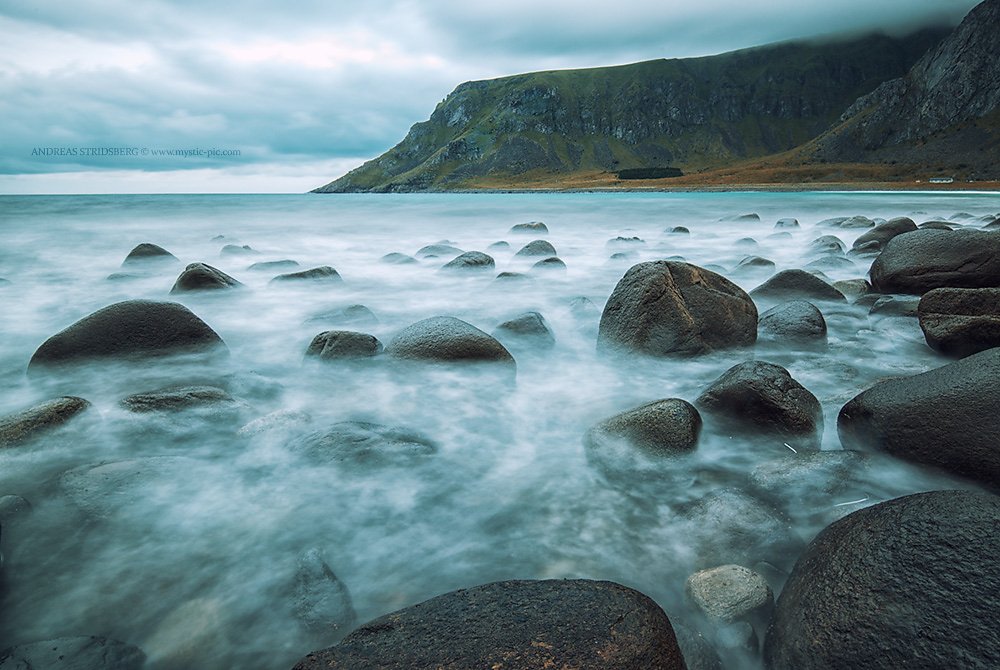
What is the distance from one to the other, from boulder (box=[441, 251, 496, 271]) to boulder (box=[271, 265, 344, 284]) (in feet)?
7.30

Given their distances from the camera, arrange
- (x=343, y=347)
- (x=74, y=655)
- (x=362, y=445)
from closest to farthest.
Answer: (x=74, y=655)
(x=362, y=445)
(x=343, y=347)

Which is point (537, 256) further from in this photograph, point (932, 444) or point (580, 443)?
point (932, 444)

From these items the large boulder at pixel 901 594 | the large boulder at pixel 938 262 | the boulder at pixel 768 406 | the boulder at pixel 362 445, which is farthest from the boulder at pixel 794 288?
the large boulder at pixel 901 594

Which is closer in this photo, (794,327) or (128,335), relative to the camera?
(128,335)

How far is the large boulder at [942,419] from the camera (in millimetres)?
3170

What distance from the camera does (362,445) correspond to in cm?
405

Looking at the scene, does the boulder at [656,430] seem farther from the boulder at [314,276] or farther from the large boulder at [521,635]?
the boulder at [314,276]

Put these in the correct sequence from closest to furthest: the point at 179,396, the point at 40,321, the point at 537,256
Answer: the point at 179,396, the point at 40,321, the point at 537,256

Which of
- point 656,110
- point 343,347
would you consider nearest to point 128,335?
point 343,347

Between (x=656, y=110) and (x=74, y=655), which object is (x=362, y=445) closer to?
(x=74, y=655)

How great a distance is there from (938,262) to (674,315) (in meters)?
4.17

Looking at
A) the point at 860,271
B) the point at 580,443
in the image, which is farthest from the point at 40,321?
the point at 860,271

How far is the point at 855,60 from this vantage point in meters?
186

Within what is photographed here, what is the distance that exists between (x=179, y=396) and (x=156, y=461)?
998mm
